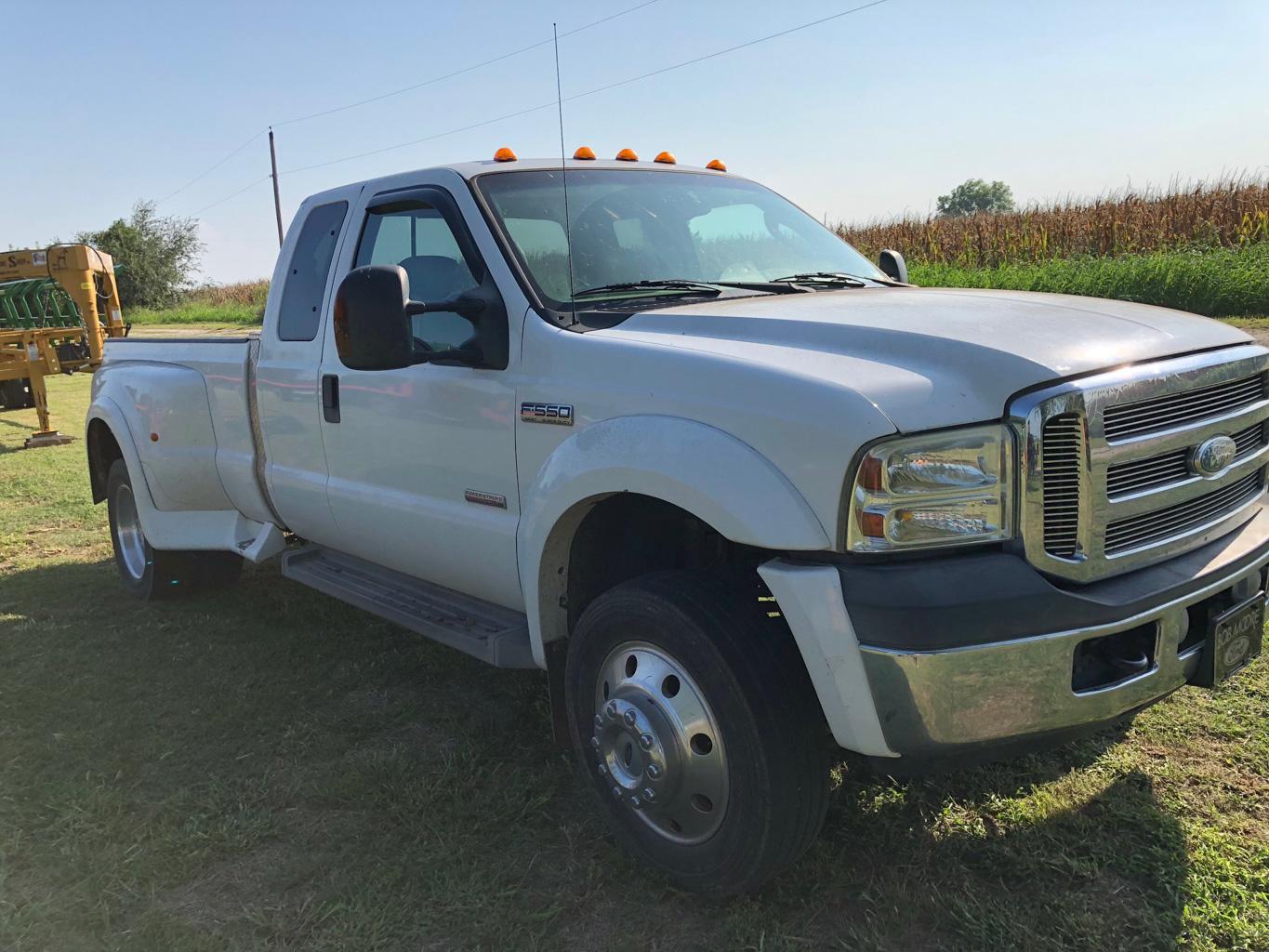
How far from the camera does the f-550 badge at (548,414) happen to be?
294 cm

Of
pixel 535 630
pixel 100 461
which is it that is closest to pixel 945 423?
pixel 535 630

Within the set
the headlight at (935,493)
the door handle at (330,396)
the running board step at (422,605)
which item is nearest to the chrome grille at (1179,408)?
the headlight at (935,493)

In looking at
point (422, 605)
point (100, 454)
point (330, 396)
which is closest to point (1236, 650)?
point (422, 605)

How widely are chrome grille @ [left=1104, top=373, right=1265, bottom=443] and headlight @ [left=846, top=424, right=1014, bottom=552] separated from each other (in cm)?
30

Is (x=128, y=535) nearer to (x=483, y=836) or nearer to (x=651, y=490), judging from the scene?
(x=483, y=836)

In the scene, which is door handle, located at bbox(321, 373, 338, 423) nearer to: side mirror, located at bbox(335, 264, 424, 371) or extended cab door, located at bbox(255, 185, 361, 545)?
extended cab door, located at bbox(255, 185, 361, 545)

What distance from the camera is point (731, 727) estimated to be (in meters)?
2.43

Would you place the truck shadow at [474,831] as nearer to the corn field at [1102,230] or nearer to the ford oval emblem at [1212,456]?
the ford oval emblem at [1212,456]

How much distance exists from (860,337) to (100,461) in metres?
5.07

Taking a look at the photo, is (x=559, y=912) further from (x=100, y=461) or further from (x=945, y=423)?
(x=100, y=461)

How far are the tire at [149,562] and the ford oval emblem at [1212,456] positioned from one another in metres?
4.73

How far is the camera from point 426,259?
368cm

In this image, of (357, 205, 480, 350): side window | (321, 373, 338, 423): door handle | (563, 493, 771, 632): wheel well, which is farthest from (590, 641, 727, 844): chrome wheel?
(321, 373, 338, 423): door handle

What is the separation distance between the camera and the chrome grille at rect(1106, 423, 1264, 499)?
7.76 feet
